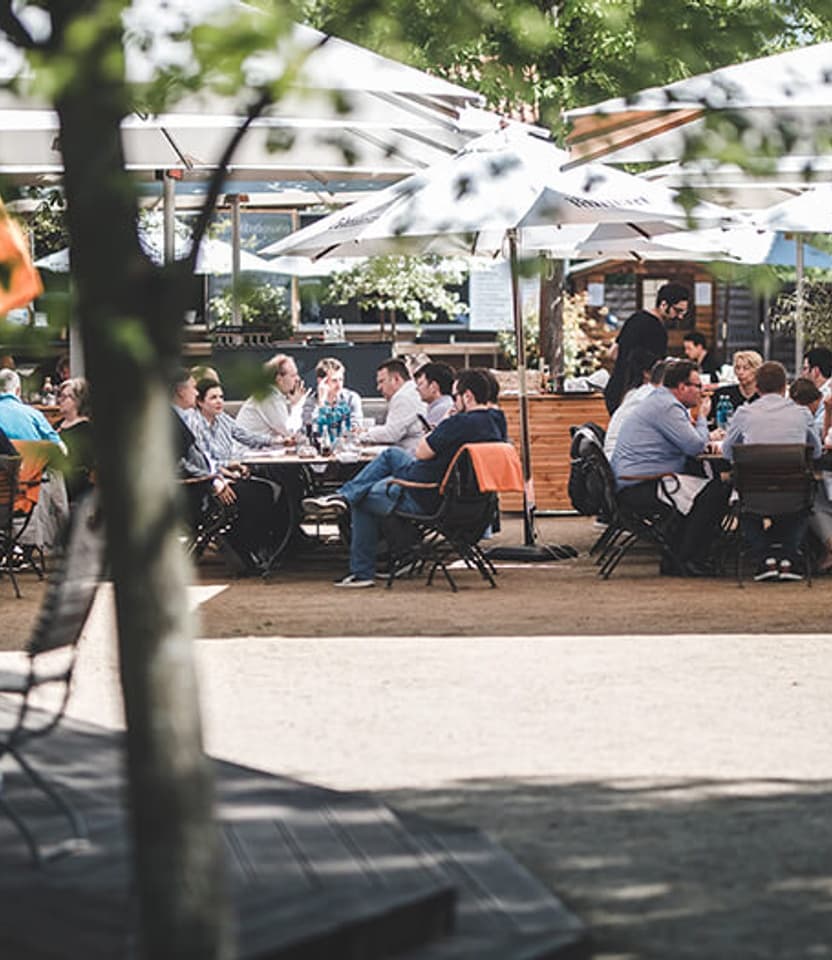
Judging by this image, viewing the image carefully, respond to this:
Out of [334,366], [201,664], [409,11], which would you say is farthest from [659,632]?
[409,11]

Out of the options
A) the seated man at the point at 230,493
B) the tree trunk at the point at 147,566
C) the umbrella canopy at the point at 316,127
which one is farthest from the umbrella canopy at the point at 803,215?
the tree trunk at the point at 147,566

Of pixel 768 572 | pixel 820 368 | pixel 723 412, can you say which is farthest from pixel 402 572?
pixel 820 368

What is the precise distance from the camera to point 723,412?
651 inches

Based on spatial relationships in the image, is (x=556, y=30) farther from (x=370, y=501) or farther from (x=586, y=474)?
(x=586, y=474)

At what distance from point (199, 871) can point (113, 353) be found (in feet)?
3.09

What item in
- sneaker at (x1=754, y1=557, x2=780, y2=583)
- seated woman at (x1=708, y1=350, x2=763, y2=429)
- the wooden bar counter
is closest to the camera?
sneaker at (x1=754, y1=557, x2=780, y2=583)

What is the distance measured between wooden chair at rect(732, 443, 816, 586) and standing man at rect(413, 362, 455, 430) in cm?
221

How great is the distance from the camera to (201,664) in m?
10.4

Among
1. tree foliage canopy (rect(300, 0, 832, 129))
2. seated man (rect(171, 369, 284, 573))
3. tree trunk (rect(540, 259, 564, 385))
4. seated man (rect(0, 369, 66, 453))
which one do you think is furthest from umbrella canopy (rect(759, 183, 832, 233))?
tree foliage canopy (rect(300, 0, 832, 129))

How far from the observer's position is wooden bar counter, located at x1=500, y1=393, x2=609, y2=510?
63.2ft

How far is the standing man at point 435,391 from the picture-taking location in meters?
14.9

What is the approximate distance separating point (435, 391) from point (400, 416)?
1.27 ft

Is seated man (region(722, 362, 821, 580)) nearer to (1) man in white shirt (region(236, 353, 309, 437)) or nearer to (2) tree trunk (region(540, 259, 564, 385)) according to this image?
(1) man in white shirt (region(236, 353, 309, 437))

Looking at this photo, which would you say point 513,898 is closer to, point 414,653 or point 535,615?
point 414,653
